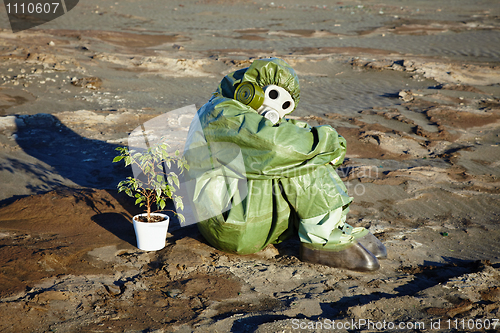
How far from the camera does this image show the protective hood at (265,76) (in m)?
2.91

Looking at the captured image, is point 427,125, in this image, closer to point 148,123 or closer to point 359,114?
point 359,114

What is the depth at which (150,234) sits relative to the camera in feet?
9.51

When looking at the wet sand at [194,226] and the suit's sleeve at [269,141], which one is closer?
the wet sand at [194,226]

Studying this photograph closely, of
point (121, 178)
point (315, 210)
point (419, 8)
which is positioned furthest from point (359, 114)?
point (419, 8)

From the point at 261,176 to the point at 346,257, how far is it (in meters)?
0.87

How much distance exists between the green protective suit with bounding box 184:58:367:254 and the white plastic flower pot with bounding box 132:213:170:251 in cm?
30

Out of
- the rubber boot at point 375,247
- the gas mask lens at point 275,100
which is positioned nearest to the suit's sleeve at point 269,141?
the gas mask lens at point 275,100

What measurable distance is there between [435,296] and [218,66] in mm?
8511

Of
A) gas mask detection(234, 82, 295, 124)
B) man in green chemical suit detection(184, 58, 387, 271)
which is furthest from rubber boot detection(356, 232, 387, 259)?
gas mask detection(234, 82, 295, 124)

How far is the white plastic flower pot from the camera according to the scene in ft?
9.41

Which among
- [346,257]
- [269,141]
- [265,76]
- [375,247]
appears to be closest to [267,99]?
[265,76]

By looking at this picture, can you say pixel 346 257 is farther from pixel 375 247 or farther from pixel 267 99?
pixel 267 99

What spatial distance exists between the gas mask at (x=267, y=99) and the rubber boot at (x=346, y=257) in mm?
963

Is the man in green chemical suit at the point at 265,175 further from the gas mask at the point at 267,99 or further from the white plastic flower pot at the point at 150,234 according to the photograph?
the white plastic flower pot at the point at 150,234
